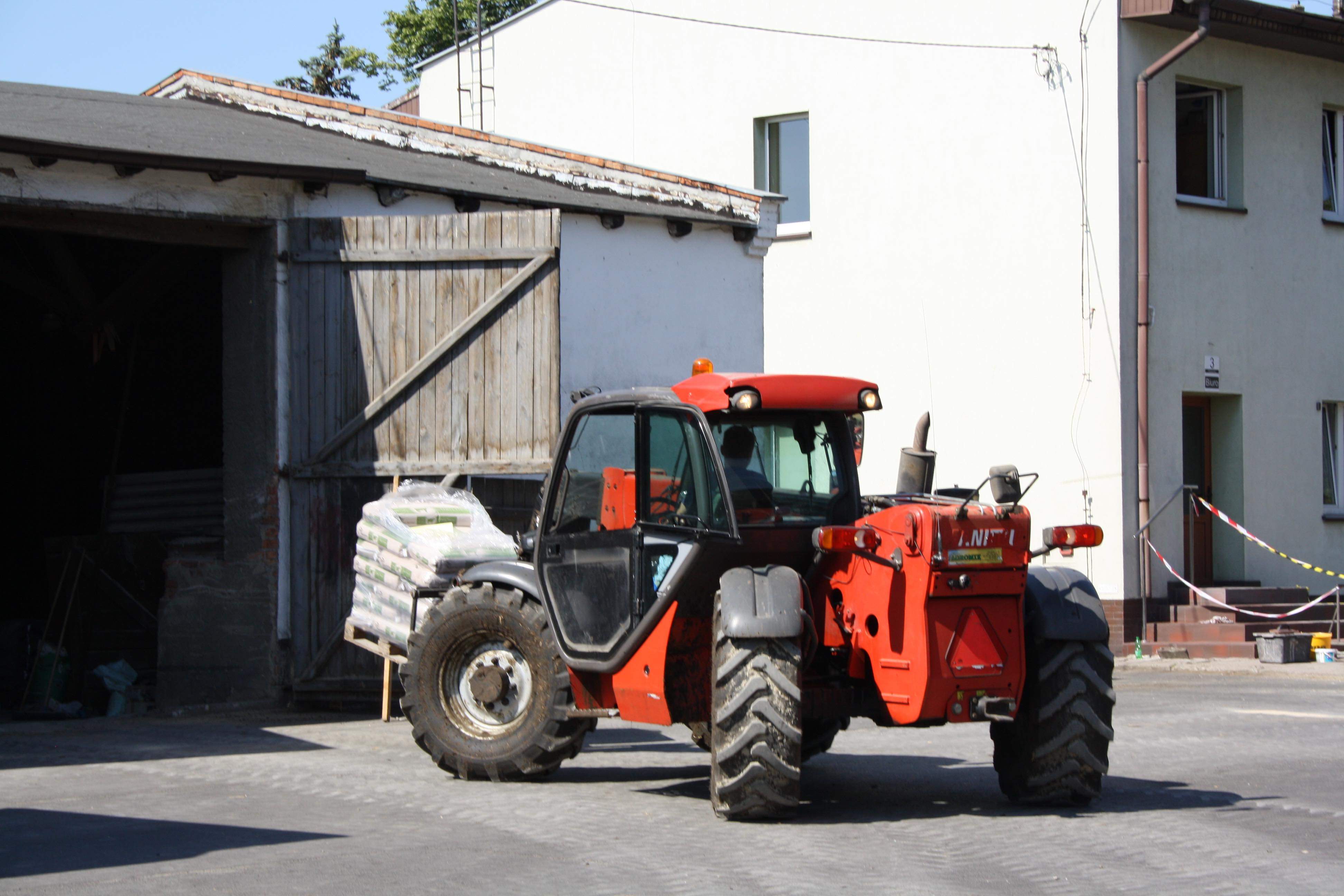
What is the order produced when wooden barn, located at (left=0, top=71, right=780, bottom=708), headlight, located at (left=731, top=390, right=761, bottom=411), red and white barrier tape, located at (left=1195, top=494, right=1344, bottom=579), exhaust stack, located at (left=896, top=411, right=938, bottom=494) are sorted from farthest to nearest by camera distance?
red and white barrier tape, located at (left=1195, top=494, right=1344, bottom=579), wooden barn, located at (left=0, top=71, right=780, bottom=708), exhaust stack, located at (left=896, top=411, right=938, bottom=494), headlight, located at (left=731, top=390, right=761, bottom=411)

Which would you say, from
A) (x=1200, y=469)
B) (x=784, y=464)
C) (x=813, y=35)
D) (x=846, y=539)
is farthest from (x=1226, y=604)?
(x=846, y=539)

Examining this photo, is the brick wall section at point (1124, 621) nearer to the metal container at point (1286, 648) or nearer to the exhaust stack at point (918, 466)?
the metal container at point (1286, 648)

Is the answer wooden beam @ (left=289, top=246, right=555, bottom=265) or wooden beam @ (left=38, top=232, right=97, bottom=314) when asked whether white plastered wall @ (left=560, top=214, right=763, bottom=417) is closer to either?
wooden beam @ (left=289, top=246, right=555, bottom=265)

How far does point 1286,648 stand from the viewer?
1510 cm

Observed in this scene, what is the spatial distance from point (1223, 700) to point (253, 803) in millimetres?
8004

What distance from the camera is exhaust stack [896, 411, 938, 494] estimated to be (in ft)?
25.3

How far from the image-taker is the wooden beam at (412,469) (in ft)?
38.0

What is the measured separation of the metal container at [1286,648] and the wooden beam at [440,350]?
338 inches

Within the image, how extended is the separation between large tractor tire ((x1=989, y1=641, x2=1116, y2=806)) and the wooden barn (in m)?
5.34

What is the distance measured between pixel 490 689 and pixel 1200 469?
12.5m

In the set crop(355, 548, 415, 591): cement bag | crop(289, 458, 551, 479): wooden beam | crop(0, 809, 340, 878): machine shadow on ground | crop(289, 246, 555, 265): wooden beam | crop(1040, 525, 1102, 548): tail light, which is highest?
crop(289, 246, 555, 265): wooden beam

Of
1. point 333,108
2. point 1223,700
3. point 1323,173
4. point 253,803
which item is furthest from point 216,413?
point 1323,173

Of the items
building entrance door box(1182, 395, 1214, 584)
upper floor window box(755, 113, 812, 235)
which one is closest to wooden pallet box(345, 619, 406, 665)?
upper floor window box(755, 113, 812, 235)

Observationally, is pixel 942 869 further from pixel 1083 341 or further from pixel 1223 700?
pixel 1083 341
